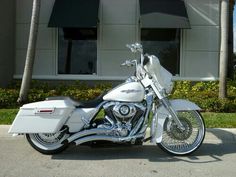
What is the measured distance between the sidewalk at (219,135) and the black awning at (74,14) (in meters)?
5.23

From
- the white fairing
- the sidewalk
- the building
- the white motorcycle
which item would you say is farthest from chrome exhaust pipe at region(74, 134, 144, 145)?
the building

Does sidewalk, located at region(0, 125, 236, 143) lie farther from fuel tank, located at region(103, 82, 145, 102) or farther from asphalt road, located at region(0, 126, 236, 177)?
fuel tank, located at region(103, 82, 145, 102)

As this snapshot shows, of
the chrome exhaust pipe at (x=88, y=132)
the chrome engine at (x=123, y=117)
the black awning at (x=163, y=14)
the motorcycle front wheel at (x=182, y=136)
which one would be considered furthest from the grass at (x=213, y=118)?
the black awning at (x=163, y=14)

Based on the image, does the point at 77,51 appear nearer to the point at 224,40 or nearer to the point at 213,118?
the point at 224,40

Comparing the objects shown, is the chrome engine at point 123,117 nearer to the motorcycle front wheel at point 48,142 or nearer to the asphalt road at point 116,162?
the asphalt road at point 116,162

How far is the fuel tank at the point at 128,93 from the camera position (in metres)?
7.03

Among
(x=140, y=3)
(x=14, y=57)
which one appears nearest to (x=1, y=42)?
(x=14, y=57)

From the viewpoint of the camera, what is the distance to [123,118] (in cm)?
708

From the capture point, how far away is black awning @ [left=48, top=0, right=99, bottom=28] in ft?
43.1

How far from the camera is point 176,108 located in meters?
7.21

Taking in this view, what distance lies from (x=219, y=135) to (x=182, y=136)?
1482mm

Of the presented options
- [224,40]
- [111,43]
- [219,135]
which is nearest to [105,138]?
[219,135]

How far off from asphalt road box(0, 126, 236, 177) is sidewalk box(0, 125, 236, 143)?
19 centimetres

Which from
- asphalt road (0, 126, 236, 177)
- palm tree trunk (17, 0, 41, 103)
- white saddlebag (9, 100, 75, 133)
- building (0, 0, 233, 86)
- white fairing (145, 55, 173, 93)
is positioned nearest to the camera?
asphalt road (0, 126, 236, 177)
